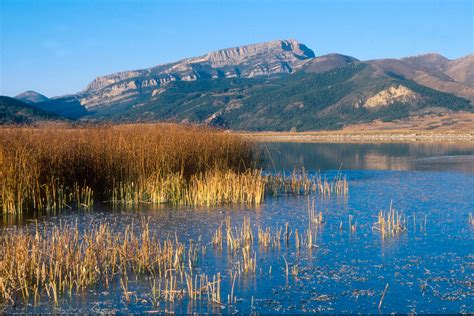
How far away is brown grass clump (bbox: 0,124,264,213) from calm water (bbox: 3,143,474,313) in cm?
129

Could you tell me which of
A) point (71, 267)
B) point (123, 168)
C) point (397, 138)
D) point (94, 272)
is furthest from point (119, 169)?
point (397, 138)

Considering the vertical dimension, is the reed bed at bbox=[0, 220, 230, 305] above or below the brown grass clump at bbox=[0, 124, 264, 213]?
below

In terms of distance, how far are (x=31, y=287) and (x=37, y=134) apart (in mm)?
11317

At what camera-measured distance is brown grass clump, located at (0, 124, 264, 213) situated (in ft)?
64.2

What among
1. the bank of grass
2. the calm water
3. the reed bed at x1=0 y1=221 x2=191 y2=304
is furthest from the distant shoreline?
the reed bed at x1=0 y1=221 x2=191 y2=304

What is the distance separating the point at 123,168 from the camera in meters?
21.8

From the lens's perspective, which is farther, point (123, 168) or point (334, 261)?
point (123, 168)

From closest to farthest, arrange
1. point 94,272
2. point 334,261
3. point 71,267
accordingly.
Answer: point 94,272 < point 71,267 < point 334,261

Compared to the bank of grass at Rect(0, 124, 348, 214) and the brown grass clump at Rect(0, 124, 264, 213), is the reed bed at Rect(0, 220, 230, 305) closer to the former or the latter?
the bank of grass at Rect(0, 124, 348, 214)

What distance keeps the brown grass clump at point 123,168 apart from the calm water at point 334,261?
50.9 inches

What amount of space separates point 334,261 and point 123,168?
443 inches

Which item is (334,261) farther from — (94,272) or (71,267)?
(71,267)

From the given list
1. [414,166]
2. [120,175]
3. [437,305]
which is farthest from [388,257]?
[414,166]

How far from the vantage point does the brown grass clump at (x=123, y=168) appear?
19.6 meters
